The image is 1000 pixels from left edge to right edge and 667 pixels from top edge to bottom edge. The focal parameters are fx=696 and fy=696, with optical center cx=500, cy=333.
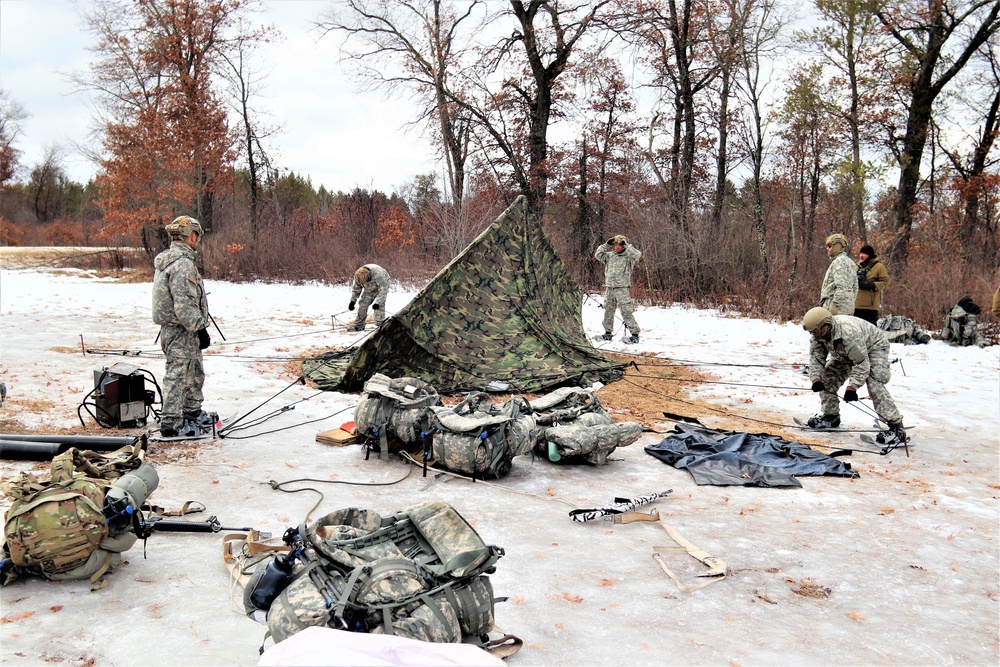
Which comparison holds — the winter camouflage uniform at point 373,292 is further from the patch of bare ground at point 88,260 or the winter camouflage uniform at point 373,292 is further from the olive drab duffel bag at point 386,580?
the patch of bare ground at point 88,260

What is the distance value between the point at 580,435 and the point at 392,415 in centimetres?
156

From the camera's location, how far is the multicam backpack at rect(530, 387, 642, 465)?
18.5 feet

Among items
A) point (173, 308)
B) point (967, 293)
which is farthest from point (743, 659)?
point (967, 293)

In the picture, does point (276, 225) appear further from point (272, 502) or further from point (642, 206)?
point (272, 502)

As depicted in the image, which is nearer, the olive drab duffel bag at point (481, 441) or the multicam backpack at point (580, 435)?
the olive drab duffel bag at point (481, 441)

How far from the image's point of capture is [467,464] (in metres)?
5.31

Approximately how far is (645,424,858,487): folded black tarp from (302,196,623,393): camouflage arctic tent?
2292mm

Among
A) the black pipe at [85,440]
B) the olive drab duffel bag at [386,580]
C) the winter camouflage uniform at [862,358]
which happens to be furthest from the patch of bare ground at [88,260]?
the olive drab duffel bag at [386,580]

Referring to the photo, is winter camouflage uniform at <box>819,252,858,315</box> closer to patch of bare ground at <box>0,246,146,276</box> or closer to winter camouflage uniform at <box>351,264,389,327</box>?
winter camouflage uniform at <box>351,264,389,327</box>

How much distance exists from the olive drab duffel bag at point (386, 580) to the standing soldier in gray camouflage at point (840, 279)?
23.6 feet

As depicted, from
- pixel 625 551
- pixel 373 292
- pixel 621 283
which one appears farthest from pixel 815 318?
pixel 373 292

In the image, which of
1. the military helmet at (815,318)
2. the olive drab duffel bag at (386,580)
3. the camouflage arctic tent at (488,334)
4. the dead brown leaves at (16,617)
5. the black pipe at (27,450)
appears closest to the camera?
the olive drab duffel bag at (386,580)

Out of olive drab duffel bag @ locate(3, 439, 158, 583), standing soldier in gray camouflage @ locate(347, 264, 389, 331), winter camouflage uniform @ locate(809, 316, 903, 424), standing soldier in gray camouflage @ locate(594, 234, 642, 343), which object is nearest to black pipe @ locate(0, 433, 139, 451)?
olive drab duffel bag @ locate(3, 439, 158, 583)

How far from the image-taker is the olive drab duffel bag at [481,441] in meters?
5.28
